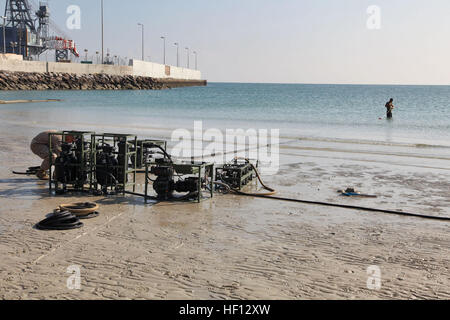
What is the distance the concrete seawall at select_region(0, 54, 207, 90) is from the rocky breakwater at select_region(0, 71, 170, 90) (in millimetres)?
1861

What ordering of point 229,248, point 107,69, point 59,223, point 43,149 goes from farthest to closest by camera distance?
point 107,69 < point 43,149 < point 59,223 < point 229,248

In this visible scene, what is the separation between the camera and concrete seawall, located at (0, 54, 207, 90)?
260ft

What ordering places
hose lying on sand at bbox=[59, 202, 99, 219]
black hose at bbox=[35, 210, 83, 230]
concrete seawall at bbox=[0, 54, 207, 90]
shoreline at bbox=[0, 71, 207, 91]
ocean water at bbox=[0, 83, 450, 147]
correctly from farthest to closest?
concrete seawall at bbox=[0, 54, 207, 90] → shoreline at bbox=[0, 71, 207, 91] → ocean water at bbox=[0, 83, 450, 147] → hose lying on sand at bbox=[59, 202, 99, 219] → black hose at bbox=[35, 210, 83, 230]

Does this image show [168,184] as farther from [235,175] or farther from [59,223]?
[59,223]

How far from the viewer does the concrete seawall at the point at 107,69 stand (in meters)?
79.4

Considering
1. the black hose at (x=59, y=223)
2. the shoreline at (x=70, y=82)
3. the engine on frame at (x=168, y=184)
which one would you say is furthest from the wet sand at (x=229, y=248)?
the shoreline at (x=70, y=82)

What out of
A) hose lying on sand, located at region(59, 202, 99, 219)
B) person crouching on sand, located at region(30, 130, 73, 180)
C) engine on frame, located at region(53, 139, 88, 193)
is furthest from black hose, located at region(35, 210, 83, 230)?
person crouching on sand, located at region(30, 130, 73, 180)

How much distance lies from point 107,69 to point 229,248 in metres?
105

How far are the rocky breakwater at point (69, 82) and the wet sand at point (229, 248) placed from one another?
68720 millimetres

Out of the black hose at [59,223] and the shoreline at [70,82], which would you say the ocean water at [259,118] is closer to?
the shoreline at [70,82]

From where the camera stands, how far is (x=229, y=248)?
7082mm

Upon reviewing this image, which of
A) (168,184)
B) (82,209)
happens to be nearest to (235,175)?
(168,184)

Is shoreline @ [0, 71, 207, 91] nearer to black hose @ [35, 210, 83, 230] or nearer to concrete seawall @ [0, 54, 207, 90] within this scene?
concrete seawall @ [0, 54, 207, 90]
